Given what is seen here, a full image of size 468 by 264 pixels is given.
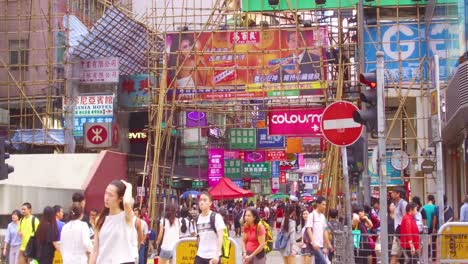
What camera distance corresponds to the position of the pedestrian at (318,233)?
44.8ft

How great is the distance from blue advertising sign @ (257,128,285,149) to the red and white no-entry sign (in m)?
25.8

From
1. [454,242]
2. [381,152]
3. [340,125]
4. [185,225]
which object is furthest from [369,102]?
[185,225]

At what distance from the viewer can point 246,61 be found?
23766mm

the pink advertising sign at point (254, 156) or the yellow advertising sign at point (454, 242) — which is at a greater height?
the pink advertising sign at point (254, 156)

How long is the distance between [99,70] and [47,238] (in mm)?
21265

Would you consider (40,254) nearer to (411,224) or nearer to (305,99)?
(411,224)

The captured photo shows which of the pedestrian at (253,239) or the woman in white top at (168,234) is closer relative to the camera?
the pedestrian at (253,239)

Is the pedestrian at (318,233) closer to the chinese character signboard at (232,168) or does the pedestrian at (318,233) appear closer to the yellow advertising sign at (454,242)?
the yellow advertising sign at (454,242)

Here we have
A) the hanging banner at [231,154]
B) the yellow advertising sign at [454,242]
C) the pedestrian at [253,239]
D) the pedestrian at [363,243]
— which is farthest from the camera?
the hanging banner at [231,154]

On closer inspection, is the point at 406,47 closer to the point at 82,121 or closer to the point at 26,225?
the point at 82,121

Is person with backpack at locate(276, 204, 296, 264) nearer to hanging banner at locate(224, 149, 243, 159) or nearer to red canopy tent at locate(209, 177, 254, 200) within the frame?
red canopy tent at locate(209, 177, 254, 200)

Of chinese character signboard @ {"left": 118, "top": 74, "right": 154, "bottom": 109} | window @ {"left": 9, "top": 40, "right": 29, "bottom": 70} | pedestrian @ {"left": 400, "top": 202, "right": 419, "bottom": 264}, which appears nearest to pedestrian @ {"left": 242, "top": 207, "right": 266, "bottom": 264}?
pedestrian @ {"left": 400, "top": 202, "right": 419, "bottom": 264}

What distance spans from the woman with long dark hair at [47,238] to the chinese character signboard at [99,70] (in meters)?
20.7

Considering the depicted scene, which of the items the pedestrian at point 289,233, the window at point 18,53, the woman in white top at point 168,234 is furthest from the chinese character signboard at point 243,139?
the pedestrian at point 289,233
